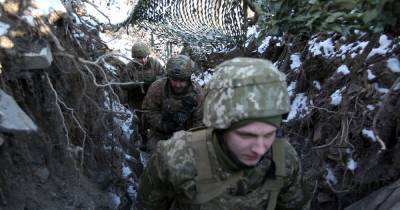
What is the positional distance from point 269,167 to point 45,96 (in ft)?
5.79

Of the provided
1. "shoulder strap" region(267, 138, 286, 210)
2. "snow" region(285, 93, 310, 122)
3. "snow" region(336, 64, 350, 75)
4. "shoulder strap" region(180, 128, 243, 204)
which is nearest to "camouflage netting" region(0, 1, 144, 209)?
"shoulder strap" region(180, 128, 243, 204)

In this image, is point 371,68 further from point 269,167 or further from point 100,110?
point 100,110

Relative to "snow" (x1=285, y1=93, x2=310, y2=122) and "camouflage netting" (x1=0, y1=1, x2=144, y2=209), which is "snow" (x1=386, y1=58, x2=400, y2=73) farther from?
"camouflage netting" (x1=0, y1=1, x2=144, y2=209)

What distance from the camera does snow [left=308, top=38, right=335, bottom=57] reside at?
444 cm

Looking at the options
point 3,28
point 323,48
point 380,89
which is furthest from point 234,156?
point 323,48

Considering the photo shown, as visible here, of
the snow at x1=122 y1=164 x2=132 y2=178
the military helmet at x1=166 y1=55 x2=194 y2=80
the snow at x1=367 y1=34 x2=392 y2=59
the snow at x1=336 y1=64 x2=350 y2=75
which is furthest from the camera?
the military helmet at x1=166 y1=55 x2=194 y2=80

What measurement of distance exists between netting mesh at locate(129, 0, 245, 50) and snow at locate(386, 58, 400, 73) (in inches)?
158

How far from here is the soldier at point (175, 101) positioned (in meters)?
4.30

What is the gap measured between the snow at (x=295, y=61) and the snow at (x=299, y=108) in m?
0.56

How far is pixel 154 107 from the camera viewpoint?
4.59 meters

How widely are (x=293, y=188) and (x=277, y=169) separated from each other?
238mm

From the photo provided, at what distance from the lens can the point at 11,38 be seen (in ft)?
8.78

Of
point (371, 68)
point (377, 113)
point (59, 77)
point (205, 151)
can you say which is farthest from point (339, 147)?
point (59, 77)

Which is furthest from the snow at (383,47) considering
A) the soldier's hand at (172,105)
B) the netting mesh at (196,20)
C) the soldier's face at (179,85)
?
the netting mesh at (196,20)
